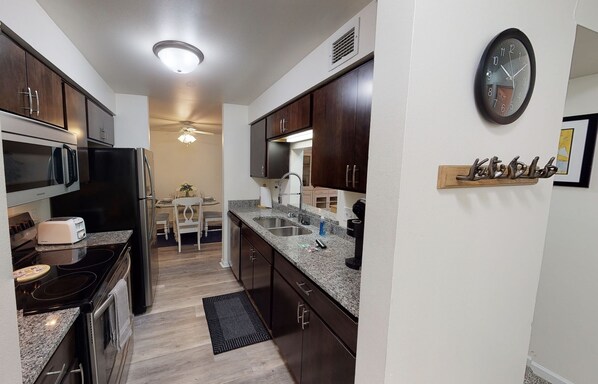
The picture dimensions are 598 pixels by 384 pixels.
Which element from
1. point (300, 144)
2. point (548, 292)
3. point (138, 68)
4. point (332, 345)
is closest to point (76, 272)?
point (332, 345)

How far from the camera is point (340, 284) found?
1320mm

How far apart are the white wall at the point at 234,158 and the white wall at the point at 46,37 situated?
1638mm

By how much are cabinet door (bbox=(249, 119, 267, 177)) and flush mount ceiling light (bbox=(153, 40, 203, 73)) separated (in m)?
1.29

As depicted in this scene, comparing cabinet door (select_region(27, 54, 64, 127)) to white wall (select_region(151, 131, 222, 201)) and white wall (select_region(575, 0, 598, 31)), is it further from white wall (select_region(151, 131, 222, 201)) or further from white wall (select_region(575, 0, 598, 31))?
white wall (select_region(151, 131, 222, 201))

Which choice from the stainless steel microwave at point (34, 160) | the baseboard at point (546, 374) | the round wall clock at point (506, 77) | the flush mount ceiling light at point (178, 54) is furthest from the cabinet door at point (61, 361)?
the baseboard at point (546, 374)

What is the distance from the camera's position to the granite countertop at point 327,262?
1.23 metres

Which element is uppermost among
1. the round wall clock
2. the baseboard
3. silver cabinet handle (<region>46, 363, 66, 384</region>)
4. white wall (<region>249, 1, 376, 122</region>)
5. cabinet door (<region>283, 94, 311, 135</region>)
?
white wall (<region>249, 1, 376, 122</region>)

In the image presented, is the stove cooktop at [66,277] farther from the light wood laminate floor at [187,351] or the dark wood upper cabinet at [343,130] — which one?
the dark wood upper cabinet at [343,130]

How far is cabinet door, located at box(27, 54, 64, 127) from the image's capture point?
1448mm

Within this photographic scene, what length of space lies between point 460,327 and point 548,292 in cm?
147

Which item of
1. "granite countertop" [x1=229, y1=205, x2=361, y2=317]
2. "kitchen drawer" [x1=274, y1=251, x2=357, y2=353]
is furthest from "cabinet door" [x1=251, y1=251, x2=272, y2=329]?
"kitchen drawer" [x1=274, y1=251, x2=357, y2=353]

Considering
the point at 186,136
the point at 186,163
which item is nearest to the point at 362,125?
Answer: the point at 186,136

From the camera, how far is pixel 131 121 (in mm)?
3285

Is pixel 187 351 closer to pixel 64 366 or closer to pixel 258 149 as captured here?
pixel 64 366
